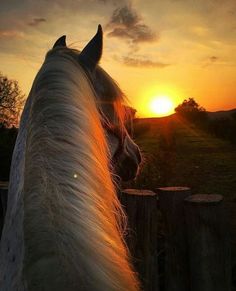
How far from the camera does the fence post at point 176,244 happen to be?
2484 millimetres

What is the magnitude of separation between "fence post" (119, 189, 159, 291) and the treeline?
25.7 metres

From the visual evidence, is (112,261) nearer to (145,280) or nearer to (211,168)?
(145,280)

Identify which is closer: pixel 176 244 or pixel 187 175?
pixel 176 244

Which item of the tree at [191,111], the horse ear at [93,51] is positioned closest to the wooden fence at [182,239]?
the horse ear at [93,51]

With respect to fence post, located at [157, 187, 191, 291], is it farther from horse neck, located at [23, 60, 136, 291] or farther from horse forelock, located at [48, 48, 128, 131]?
horse neck, located at [23, 60, 136, 291]

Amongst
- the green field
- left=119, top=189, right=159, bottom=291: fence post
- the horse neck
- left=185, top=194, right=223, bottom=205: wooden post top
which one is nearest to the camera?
the horse neck

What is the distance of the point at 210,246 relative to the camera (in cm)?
231

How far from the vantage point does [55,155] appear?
38.2 inches

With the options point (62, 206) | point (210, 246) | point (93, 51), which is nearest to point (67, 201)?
point (62, 206)

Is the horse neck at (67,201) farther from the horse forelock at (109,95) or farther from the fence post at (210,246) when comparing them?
the fence post at (210,246)

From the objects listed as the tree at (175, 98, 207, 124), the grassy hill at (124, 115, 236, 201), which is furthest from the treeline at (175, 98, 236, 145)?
the grassy hill at (124, 115, 236, 201)

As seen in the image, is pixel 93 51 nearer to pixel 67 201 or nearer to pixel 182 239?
pixel 182 239

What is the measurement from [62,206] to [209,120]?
4647 cm

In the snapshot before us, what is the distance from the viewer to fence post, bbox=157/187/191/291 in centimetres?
248
